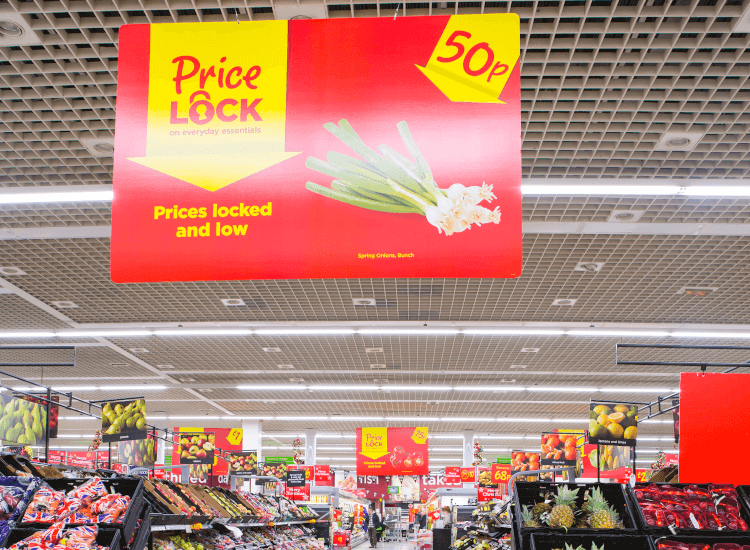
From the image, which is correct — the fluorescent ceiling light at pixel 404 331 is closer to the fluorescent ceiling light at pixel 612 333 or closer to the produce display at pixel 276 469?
the fluorescent ceiling light at pixel 612 333

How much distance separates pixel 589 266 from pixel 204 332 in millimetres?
6670

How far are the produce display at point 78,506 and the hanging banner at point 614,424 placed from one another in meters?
7.09

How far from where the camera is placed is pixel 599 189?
6777 mm

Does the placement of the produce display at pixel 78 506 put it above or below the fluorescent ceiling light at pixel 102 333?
below

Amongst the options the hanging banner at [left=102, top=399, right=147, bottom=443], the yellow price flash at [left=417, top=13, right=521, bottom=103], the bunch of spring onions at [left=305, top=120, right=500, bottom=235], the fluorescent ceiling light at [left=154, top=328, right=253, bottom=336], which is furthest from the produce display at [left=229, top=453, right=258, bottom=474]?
the yellow price flash at [left=417, top=13, right=521, bottom=103]

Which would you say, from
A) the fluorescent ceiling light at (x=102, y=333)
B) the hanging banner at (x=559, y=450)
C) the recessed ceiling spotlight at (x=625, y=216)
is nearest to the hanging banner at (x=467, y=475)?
the hanging banner at (x=559, y=450)

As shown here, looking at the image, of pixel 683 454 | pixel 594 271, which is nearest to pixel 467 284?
pixel 594 271

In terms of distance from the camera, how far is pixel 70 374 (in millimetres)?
15406

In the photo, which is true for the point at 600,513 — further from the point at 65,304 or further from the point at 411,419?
the point at 411,419

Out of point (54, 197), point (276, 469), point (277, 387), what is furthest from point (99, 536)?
point (276, 469)

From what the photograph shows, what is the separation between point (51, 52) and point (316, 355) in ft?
29.8

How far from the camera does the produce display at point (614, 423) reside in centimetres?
915

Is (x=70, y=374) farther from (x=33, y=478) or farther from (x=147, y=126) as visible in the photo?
(x=147, y=126)

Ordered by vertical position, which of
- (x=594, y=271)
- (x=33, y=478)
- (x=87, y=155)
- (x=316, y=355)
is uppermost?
(x=87, y=155)
